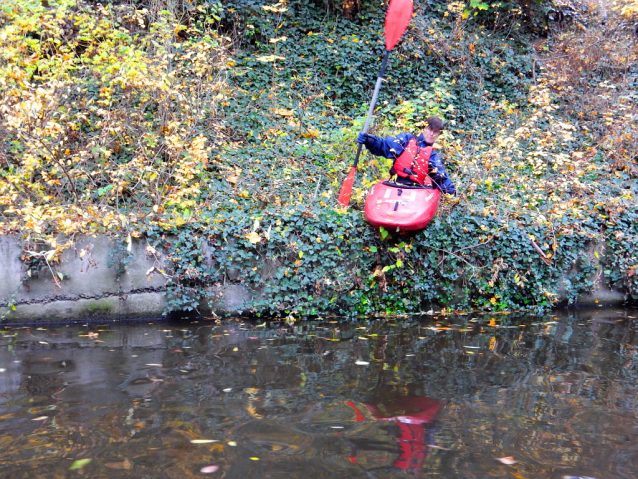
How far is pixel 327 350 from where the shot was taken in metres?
5.23

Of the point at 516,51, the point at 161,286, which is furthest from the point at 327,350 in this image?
the point at 516,51

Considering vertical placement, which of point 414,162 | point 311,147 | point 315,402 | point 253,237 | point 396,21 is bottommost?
point 315,402

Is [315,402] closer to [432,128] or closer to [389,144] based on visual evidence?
[389,144]

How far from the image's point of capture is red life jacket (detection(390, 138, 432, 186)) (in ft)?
21.2

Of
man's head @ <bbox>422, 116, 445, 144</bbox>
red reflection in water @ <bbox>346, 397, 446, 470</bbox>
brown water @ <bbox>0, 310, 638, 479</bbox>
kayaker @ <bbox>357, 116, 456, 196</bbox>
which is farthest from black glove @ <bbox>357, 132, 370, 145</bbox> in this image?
red reflection in water @ <bbox>346, 397, 446, 470</bbox>

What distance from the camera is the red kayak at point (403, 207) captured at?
6223 millimetres

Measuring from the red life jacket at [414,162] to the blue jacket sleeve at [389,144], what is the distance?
57 mm

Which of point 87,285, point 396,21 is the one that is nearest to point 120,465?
point 87,285

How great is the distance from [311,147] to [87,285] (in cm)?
427

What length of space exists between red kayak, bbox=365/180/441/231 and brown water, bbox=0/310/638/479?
1.18 metres

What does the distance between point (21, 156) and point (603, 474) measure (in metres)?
7.25

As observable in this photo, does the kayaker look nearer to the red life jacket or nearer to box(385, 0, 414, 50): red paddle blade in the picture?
the red life jacket

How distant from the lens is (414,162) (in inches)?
256

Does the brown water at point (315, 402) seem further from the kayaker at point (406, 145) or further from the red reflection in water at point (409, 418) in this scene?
the kayaker at point (406, 145)
